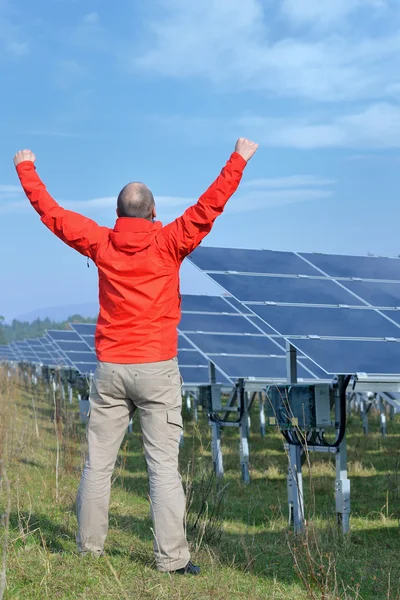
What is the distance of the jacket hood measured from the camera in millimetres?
4441

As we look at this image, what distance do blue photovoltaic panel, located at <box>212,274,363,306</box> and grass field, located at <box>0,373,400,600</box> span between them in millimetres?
→ 1607

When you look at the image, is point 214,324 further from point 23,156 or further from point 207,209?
point 207,209

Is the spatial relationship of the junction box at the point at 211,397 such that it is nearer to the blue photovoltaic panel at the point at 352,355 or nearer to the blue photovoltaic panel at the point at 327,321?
the blue photovoltaic panel at the point at 327,321

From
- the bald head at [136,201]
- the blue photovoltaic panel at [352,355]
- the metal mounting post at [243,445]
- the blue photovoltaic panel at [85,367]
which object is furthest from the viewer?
the blue photovoltaic panel at [85,367]

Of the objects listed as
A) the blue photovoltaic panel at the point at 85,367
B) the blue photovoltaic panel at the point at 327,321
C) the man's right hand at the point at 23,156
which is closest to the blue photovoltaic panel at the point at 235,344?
the blue photovoltaic panel at the point at 327,321

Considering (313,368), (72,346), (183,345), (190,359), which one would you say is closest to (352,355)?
(313,368)

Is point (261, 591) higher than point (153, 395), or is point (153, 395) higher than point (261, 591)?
point (153, 395)

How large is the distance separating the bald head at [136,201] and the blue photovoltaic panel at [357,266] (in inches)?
182

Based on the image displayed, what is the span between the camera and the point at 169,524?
167 inches

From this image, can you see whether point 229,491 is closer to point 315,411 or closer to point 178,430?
point 315,411

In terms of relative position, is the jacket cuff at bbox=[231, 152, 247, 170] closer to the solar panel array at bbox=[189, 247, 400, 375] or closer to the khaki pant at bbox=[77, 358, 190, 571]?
the khaki pant at bbox=[77, 358, 190, 571]

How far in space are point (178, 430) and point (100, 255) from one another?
1.03 m

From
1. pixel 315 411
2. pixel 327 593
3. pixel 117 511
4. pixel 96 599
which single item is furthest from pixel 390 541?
pixel 96 599

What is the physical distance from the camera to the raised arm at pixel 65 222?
456 centimetres
